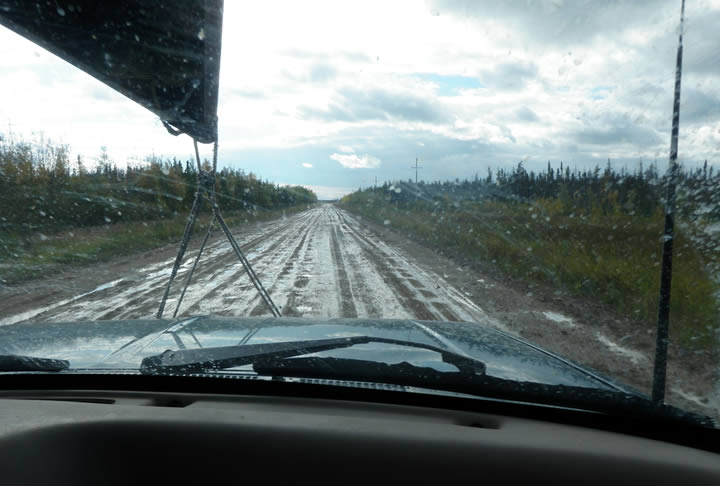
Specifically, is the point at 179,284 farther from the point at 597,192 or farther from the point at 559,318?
the point at 597,192

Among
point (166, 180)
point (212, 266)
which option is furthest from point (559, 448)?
point (166, 180)

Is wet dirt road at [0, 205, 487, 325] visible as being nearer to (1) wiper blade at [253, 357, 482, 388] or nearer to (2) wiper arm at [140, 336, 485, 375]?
(2) wiper arm at [140, 336, 485, 375]

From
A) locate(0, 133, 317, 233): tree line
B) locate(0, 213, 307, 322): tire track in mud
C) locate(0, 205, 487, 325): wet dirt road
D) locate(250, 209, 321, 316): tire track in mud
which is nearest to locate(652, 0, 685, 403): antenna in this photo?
locate(0, 205, 487, 325): wet dirt road

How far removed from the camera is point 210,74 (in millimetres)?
4527

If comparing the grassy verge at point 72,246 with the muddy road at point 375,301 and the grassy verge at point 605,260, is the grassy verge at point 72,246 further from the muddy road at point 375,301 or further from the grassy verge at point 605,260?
the grassy verge at point 605,260

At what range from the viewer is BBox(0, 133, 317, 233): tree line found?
14758 millimetres

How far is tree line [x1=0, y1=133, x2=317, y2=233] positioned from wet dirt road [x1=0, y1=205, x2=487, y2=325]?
2.41 meters

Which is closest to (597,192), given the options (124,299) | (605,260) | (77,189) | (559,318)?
(605,260)

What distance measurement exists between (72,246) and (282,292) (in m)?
8.72

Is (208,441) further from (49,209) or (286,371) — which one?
(49,209)

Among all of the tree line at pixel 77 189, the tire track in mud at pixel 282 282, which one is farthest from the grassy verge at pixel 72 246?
the tire track in mud at pixel 282 282

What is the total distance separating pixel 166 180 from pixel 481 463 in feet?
84.7

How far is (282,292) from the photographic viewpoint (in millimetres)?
7633

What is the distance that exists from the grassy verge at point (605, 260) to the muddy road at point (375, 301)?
0.49m
